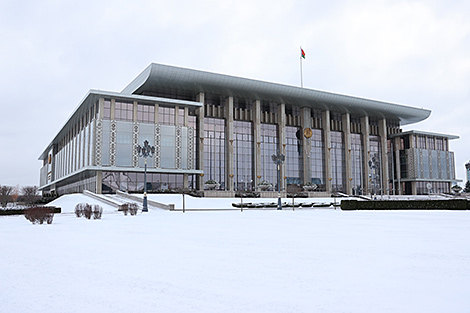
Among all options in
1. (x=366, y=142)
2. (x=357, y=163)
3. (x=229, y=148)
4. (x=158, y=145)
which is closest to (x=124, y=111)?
(x=158, y=145)

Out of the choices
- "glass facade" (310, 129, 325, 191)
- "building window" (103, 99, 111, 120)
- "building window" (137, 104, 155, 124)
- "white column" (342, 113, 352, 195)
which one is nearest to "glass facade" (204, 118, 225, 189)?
"building window" (137, 104, 155, 124)

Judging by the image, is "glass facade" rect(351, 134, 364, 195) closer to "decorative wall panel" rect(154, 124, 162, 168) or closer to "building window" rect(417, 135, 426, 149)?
"building window" rect(417, 135, 426, 149)

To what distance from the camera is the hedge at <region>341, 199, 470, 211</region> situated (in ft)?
109

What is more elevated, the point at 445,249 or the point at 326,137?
the point at 326,137

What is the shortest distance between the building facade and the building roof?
19 cm

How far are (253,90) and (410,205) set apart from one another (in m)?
38.5

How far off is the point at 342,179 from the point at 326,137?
9.66m

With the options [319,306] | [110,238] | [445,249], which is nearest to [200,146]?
[110,238]

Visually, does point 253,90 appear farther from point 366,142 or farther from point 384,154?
point 384,154

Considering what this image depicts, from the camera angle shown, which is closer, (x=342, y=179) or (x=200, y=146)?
(x=200, y=146)

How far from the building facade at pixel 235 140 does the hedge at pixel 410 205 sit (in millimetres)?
13482

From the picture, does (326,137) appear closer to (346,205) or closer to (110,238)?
(346,205)

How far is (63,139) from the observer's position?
84875 millimetres

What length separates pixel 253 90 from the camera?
6875 centimetres
